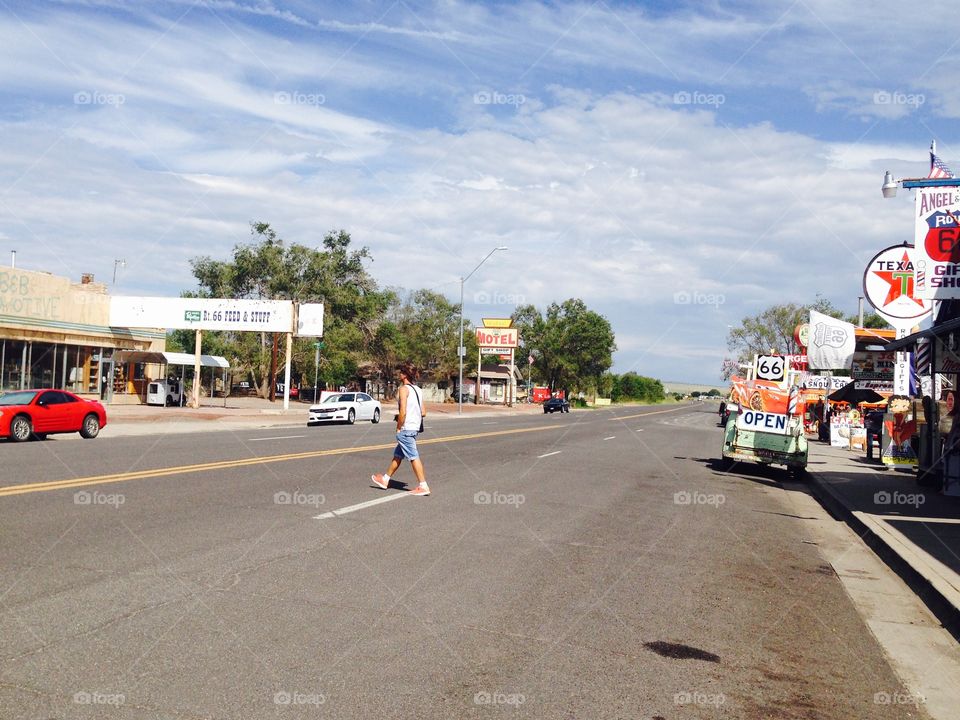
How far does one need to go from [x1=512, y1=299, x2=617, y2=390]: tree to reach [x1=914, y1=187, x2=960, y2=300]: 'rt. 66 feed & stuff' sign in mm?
96646

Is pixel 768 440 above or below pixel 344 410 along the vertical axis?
above

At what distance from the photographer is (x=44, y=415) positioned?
21812 millimetres

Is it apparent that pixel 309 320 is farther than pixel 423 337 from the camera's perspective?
No

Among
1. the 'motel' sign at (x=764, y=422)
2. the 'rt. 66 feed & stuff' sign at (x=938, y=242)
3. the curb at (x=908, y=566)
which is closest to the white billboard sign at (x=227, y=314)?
the 'motel' sign at (x=764, y=422)

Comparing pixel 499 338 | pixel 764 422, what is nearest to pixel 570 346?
pixel 499 338

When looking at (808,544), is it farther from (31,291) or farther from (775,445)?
(31,291)

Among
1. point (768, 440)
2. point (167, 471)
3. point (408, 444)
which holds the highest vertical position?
point (408, 444)

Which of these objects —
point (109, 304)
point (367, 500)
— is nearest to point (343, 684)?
point (367, 500)

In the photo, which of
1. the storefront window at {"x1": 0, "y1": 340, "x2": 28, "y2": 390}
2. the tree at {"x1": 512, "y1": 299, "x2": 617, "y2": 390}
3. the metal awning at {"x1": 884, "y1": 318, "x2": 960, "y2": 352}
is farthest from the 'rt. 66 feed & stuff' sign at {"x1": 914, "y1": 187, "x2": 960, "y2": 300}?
the tree at {"x1": 512, "y1": 299, "x2": 617, "y2": 390}

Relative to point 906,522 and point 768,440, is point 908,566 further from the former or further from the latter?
point 768,440

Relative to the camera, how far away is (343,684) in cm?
488

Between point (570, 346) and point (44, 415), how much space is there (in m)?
94.5

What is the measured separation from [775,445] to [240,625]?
16748 millimetres

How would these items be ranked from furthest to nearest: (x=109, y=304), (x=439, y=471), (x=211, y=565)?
(x=109, y=304) < (x=439, y=471) < (x=211, y=565)
